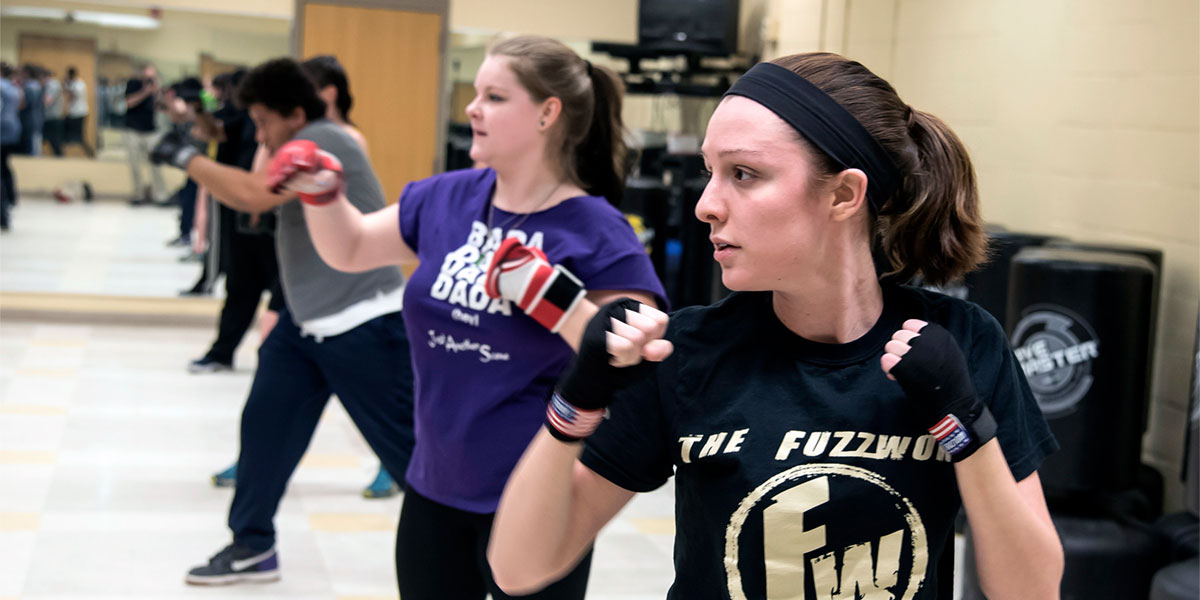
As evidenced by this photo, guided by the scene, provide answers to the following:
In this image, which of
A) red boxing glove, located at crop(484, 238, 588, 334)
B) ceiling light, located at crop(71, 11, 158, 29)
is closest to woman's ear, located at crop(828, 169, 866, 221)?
red boxing glove, located at crop(484, 238, 588, 334)

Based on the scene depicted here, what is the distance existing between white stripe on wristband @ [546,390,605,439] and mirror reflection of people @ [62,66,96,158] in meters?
8.07

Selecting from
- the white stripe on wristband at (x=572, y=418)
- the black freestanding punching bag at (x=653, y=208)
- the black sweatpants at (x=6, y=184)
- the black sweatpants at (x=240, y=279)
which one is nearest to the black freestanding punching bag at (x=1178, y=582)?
the white stripe on wristband at (x=572, y=418)

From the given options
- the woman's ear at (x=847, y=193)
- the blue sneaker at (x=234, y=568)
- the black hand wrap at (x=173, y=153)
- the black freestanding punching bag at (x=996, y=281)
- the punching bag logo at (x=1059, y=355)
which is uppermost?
the woman's ear at (x=847, y=193)

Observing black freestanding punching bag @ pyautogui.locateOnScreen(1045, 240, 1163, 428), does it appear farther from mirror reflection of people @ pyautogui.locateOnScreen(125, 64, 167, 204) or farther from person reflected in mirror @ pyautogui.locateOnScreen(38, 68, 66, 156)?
person reflected in mirror @ pyautogui.locateOnScreen(38, 68, 66, 156)

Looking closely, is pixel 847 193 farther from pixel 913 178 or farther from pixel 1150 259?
pixel 1150 259

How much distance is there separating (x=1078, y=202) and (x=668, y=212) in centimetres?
311

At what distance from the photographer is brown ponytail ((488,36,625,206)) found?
2.26m

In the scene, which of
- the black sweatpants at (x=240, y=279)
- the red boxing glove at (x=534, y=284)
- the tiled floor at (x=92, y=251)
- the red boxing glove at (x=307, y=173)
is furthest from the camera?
the tiled floor at (x=92, y=251)

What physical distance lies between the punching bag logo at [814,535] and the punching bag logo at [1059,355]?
251 centimetres

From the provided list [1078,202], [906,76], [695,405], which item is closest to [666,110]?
[906,76]

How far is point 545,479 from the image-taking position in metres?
1.20

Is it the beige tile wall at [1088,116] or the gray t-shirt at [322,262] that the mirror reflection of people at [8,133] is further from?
the beige tile wall at [1088,116]

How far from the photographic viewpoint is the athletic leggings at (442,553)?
6.98 feet

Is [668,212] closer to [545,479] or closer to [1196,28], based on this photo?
[1196,28]
